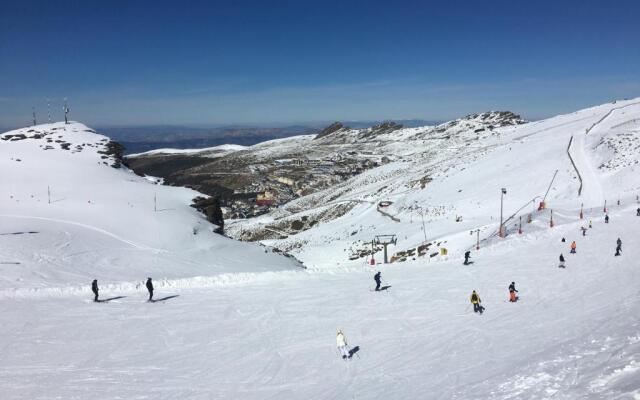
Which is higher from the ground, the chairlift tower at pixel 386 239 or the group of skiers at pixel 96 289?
the group of skiers at pixel 96 289

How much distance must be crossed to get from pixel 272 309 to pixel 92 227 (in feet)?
71.4

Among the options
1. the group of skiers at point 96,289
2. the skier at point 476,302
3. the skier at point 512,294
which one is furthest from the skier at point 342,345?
the group of skiers at point 96,289

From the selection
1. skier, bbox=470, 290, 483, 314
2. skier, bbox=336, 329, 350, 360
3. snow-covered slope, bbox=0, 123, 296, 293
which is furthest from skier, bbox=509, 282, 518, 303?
snow-covered slope, bbox=0, 123, 296, 293

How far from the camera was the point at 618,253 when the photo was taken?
30094 millimetres

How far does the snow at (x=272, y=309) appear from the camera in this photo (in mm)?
14945

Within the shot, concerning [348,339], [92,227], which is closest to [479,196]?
[92,227]

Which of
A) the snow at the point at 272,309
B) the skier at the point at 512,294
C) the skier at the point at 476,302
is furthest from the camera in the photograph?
the skier at the point at 512,294

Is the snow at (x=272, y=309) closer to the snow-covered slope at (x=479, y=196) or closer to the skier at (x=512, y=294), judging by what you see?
the skier at (x=512, y=294)

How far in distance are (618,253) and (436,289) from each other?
13743 millimetres

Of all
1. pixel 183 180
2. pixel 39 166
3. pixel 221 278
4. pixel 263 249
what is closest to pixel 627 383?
pixel 221 278

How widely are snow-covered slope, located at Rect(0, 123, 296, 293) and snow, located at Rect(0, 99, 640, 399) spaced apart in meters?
0.21

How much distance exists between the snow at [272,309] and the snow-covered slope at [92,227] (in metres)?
0.21

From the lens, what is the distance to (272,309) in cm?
2369

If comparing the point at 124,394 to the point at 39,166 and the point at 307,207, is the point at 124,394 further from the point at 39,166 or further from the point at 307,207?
the point at 307,207
